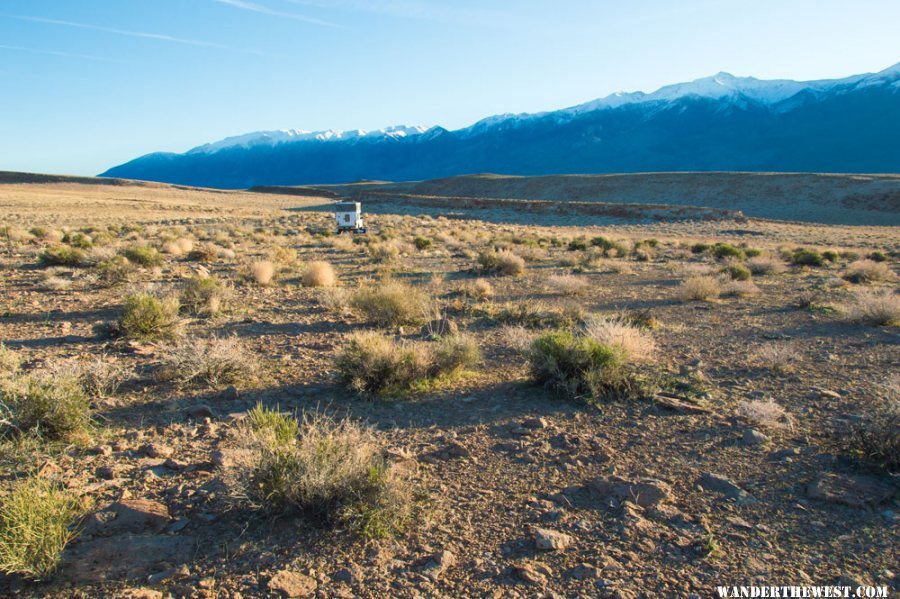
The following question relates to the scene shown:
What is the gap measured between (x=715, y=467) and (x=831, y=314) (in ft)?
25.4

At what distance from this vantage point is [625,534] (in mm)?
3465

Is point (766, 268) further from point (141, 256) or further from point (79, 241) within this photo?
point (79, 241)

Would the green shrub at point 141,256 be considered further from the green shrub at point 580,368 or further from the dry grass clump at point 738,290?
the dry grass clump at point 738,290

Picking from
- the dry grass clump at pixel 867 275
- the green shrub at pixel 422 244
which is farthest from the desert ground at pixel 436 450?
the green shrub at pixel 422 244

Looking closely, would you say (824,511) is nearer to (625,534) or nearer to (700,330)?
(625,534)

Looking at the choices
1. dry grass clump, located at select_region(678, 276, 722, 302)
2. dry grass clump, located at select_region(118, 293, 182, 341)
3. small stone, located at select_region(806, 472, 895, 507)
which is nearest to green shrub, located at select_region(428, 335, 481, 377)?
small stone, located at select_region(806, 472, 895, 507)

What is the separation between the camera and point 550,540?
3.36m

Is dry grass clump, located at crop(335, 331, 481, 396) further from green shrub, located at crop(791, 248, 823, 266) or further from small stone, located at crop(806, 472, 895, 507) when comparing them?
green shrub, located at crop(791, 248, 823, 266)

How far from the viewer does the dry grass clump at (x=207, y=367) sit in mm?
5891

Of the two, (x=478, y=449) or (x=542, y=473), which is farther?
(x=478, y=449)

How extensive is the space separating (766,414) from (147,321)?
8.00 meters

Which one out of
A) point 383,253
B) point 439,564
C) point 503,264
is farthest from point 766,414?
point 383,253

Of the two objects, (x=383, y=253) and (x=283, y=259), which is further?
(x=383, y=253)

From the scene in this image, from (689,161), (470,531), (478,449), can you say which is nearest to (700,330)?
(478,449)
